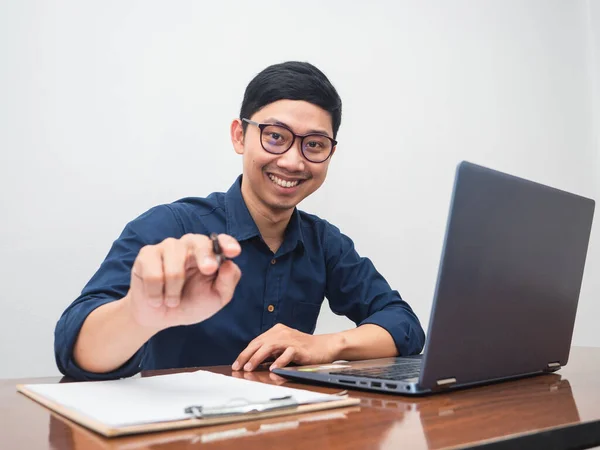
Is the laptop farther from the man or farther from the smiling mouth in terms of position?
the smiling mouth

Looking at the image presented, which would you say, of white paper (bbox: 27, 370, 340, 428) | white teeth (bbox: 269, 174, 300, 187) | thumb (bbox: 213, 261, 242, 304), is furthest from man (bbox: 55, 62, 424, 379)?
thumb (bbox: 213, 261, 242, 304)

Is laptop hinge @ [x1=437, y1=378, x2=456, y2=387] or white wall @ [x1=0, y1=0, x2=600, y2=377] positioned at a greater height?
white wall @ [x1=0, y1=0, x2=600, y2=377]

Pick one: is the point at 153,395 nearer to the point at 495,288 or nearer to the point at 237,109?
the point at 495,288

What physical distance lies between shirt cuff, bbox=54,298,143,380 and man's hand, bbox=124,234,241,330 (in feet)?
Result: 0.55

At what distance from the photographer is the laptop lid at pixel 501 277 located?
689 millimetres

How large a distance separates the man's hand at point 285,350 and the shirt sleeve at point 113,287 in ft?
0.71

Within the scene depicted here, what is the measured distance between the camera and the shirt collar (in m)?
1.41

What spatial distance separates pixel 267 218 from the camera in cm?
147

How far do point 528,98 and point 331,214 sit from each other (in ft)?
3.63

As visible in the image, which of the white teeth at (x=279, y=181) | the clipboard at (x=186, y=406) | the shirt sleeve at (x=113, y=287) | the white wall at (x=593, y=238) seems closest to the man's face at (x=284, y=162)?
the white teeth at (x=279, y=181)

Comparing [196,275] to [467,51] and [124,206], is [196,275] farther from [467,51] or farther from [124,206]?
[467,51]

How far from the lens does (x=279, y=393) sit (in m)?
0.69

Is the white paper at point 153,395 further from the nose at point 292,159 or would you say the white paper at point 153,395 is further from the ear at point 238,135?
the ear at point 238,135

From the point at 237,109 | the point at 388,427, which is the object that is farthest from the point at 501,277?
the point at 237,109
